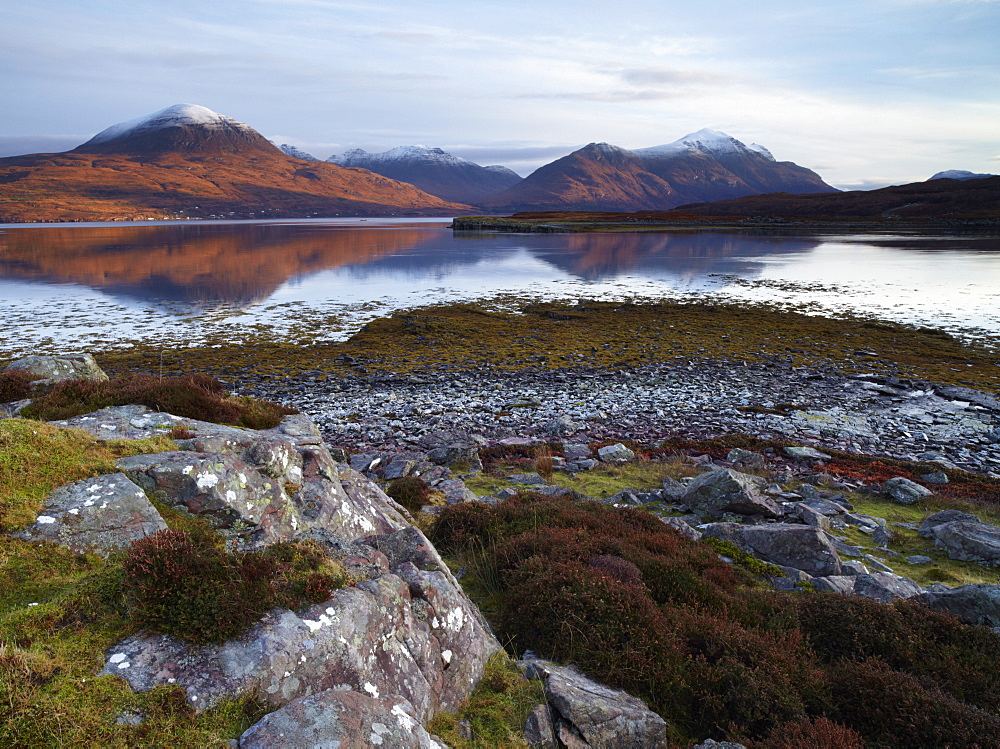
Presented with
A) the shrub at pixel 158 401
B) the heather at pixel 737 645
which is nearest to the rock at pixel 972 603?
the heather at pixel 737 645

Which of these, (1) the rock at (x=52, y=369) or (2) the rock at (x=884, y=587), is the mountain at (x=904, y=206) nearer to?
(2) the rock at (x=884, y=587)

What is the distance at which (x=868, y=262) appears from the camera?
238ft

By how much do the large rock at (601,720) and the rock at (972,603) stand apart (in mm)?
5381

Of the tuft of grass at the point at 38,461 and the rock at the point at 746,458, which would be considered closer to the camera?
the tuft of grass at the point at 38,461

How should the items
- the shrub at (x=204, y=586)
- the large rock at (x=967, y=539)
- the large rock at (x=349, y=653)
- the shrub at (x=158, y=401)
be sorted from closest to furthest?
the large rock at (x=349, y=653)
the shrub at (x=204, y=586)
the shrub at (x=158, y=401)
the large rock at (x=967, y=539)

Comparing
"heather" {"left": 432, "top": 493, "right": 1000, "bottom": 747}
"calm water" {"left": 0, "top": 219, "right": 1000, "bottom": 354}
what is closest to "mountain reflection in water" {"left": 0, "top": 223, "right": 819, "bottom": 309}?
"calm water" {"left": 0, "top": 219, "right": 1000, "bottom": 354}

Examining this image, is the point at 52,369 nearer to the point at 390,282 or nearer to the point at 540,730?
the point at 540,730

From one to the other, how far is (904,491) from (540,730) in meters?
13.4

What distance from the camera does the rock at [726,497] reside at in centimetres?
1223

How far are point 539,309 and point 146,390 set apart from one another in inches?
1320

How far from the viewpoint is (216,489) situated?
6.85m

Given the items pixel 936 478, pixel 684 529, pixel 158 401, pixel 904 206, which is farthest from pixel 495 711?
pixel 904 206

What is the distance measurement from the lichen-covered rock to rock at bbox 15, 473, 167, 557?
35 centimetres

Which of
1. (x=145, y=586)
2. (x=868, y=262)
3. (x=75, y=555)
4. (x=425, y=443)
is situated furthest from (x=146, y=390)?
(x=868, y=262)
